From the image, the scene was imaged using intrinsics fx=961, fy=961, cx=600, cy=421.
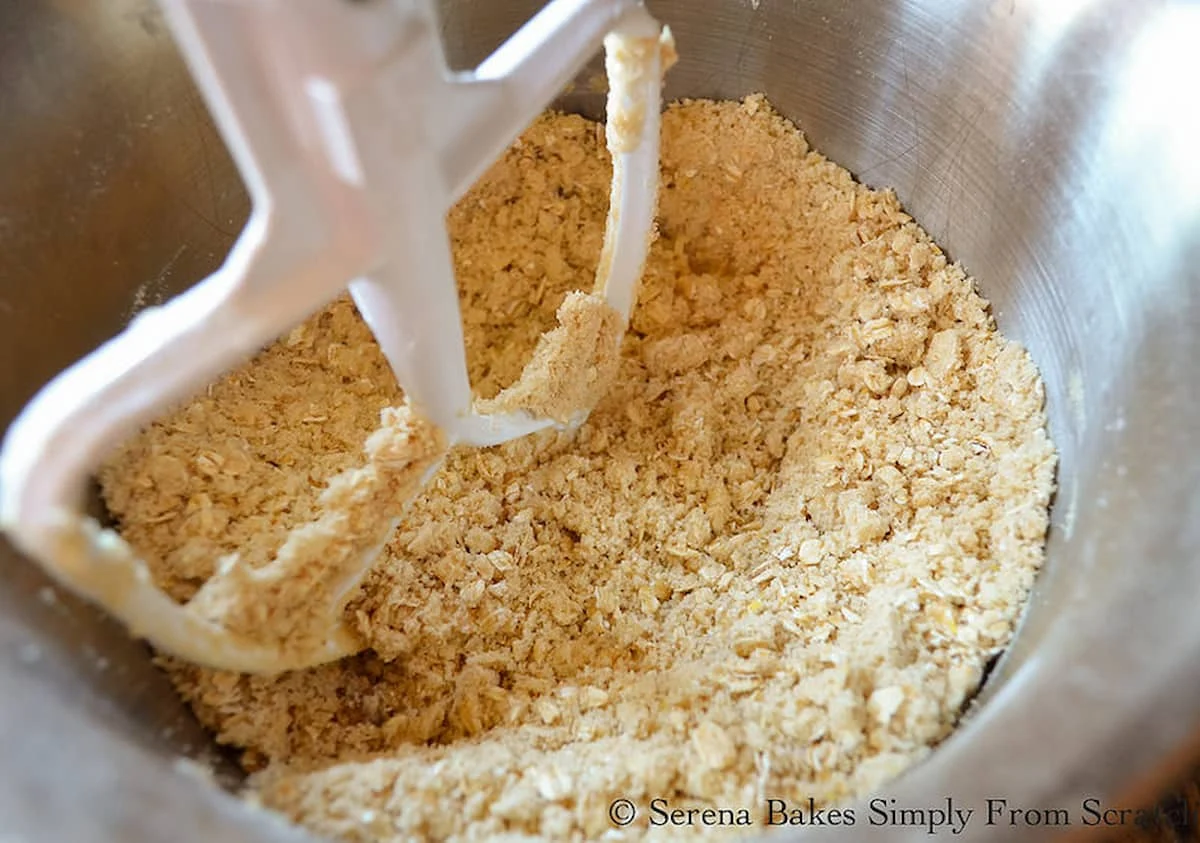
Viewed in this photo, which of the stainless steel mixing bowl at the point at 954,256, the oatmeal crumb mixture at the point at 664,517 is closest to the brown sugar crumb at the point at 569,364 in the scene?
the oatmeal crumb mixture at the point at 664,517

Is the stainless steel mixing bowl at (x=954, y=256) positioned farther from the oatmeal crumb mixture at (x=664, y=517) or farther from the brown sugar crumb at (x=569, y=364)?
the brown sugar crumb at (x=569, y=364)

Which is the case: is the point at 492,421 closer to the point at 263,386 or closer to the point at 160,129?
the point at 263,386

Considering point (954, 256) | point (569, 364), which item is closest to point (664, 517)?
point (569, 364)

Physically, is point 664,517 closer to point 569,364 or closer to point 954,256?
point 569,364

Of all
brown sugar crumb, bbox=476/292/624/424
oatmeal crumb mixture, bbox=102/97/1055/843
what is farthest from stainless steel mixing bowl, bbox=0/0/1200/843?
brown sugar crumb, bbox=476/292/624/424

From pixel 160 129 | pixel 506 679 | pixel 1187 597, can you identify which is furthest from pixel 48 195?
pixel 1187 597

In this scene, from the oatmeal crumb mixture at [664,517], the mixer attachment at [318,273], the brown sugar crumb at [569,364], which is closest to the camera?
the mixer attachment at [318,273]
